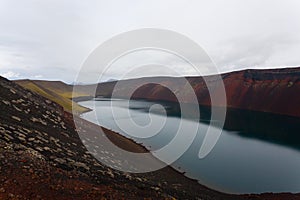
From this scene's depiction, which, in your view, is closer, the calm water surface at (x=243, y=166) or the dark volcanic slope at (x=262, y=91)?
the calm water surface at (x=243, y=166)

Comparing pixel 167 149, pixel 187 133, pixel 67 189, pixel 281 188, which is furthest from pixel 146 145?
pixel 67 189

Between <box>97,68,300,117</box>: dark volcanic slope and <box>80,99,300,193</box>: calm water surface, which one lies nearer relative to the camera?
<box>80,99,300,193</box>: calm water surface

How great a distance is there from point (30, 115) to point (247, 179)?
2280 cm

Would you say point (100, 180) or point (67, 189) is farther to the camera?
point (100, 180)

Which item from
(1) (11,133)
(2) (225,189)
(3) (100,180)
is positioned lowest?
(2) (225,189)

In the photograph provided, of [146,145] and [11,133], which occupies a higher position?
[11,133]

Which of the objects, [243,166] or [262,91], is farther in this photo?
[262,91]

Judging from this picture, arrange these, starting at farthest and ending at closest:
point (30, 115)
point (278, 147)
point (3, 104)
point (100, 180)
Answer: point (278, 147) < point (30, 115) < point (3, 104) < point (100, 180)

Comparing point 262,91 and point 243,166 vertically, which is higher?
point 262,91

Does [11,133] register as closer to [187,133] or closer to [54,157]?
[54,157]

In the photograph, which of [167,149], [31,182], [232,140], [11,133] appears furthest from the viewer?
[232,140]

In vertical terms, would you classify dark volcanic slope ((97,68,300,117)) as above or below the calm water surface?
above

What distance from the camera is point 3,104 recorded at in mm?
19609

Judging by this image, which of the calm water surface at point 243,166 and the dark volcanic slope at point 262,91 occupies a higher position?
the dark volcanic slope at point 262,91
